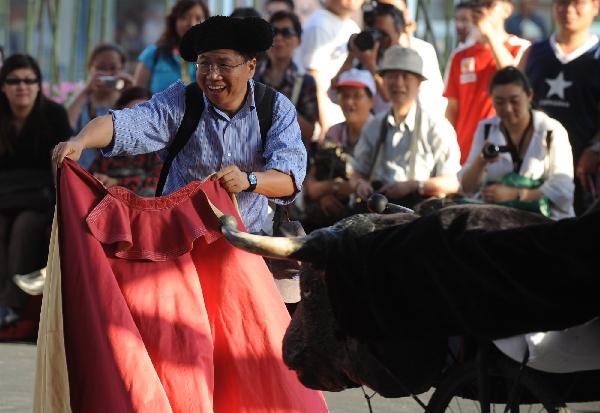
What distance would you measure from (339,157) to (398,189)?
77 centimetres

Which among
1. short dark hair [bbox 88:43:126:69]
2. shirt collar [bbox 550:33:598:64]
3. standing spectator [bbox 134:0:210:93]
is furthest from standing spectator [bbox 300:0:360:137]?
shirt collar [bbox 550:33:598:64]

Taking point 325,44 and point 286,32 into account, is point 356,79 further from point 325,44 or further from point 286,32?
point 325,44

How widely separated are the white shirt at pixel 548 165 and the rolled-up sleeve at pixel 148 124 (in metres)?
3.08

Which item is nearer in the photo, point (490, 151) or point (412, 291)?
point (412, 291)

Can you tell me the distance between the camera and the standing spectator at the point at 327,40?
10.9 metres

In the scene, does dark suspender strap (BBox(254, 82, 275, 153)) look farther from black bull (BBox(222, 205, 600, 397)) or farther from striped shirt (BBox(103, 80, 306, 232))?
black bull (BBox(222, 205, 600, 397))

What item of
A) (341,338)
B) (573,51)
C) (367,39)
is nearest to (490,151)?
(573,51)

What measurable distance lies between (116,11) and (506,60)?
1708cm

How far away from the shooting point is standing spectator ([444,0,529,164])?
989 cm

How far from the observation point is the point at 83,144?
238 inches

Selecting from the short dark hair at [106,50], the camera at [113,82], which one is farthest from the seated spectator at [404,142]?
the short dark hair at [106,50]

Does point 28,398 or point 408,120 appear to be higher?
point 408,120

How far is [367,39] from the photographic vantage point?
33.9 ft

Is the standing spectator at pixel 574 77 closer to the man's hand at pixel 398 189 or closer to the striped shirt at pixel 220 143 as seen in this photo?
the man's hand at pixel 398 189
